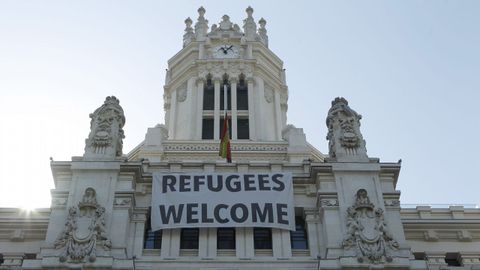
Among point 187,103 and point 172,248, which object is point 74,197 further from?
point 187,103

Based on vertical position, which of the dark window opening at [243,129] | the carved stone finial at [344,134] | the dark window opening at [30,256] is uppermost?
the dark window opening at [243,129]

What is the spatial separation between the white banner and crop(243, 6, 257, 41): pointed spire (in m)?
37.8

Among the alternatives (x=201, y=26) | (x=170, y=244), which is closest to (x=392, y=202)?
(x=170, y=244)

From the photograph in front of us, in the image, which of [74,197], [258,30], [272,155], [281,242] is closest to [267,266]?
[281,242]

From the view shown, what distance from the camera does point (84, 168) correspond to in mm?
38188

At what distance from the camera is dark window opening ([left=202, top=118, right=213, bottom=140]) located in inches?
2527

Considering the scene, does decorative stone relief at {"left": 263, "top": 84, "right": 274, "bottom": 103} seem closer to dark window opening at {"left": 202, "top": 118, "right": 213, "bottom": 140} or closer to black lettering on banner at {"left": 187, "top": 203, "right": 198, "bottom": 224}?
dark window opening at {"left": 202, "top": 118, "right": 213, "bottom": 140}

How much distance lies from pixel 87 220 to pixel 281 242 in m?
10.2

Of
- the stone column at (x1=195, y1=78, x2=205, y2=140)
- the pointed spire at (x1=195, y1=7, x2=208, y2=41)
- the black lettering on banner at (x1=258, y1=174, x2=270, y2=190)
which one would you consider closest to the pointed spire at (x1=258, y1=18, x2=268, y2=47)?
the pointed spire at (x1=195, y1=7, x2=208, y2=41)

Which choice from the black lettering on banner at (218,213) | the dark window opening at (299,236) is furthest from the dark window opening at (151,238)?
the dark window opening at (299,236)

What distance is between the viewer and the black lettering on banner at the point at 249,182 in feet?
126

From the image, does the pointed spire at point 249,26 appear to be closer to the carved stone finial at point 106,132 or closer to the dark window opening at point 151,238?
the carved stone finial at point 106,132

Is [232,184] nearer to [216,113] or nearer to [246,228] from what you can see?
[246,228]

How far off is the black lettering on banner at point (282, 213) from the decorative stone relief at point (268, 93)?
105ft
